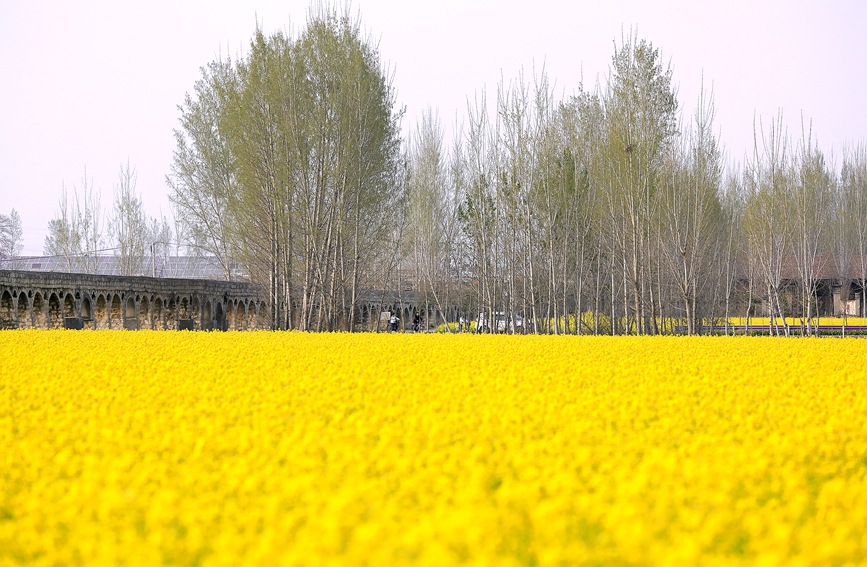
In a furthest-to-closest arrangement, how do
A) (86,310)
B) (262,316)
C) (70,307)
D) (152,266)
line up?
(152,266), (262,316), (86,310), (70,307)

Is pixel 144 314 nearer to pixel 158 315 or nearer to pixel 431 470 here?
pixel 158 315

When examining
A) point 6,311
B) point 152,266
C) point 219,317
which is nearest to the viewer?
point 6,311

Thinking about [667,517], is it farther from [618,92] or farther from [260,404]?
[618,92]

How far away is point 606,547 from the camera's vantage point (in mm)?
3357

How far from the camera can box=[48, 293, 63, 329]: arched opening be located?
94.7 feet

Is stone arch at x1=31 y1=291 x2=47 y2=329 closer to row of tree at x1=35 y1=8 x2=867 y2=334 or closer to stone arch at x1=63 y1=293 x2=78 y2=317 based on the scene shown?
stone arch at x1=63 y1=293 x2=78 y2=317

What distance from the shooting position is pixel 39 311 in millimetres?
28781

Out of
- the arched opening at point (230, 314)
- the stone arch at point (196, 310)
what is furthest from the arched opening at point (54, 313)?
the arched opening at point (230, 314)

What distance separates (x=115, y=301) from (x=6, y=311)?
4605mm

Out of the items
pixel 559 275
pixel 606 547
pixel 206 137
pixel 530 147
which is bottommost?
pixel 606 547

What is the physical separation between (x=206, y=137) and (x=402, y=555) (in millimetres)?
40251

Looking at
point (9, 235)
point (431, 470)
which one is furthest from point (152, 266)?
point (431, 470)

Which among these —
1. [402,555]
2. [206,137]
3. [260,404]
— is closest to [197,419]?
[260,404]

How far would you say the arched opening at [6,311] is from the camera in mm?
27000
